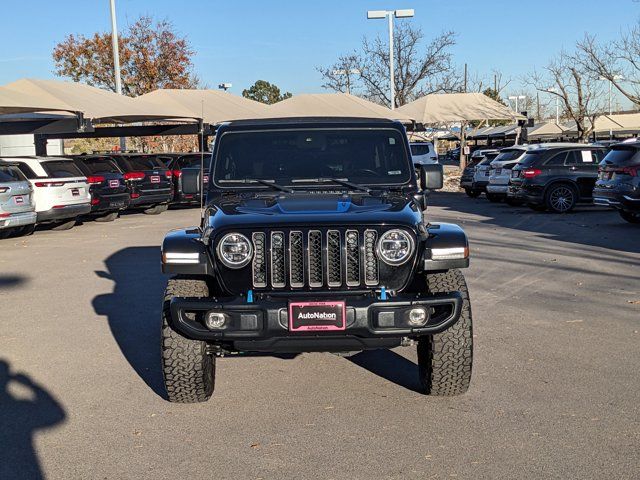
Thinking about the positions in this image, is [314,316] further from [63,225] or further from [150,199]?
[150,199]

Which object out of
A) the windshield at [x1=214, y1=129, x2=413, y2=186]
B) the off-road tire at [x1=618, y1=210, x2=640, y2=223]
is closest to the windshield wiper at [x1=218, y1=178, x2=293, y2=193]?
the windshield at [x1=214, y1=129, x2=413, y2=186]

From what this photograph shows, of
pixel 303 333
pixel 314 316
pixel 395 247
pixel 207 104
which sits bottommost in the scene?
pixel 303 333

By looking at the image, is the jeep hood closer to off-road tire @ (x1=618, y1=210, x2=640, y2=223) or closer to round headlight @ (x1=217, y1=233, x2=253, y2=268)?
round headlight @ (x1=217, y1=233, x2=253, y2=268)

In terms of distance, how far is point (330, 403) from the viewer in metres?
5.70

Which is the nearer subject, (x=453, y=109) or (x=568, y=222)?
(x=568, y=222)

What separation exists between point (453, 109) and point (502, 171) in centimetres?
913

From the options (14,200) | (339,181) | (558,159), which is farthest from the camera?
(558,159)

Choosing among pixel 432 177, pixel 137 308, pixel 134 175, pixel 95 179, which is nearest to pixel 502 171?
pixel 134 175

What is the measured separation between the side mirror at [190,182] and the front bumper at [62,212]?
1133 cm

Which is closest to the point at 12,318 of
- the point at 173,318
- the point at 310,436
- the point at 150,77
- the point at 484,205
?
the point at 173,318

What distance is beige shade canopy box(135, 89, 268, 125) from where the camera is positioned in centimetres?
3042

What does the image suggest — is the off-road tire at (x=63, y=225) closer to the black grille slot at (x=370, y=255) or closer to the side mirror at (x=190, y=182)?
the side mirror at (x=190, y=182)

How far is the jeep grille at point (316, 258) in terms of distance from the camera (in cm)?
526

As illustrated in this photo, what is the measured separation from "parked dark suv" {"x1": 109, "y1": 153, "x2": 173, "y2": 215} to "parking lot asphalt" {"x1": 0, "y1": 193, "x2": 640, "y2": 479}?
40.4 feet
